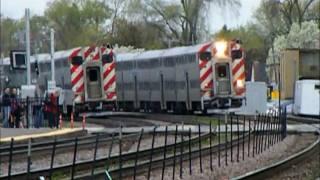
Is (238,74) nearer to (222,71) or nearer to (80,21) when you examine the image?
(222,71)

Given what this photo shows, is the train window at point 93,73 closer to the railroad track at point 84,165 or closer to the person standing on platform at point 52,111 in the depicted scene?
the person standing on platform at point 52,111

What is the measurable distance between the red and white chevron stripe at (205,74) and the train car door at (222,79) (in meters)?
0.43

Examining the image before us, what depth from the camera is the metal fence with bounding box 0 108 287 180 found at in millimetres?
15126

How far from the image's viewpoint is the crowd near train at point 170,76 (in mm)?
38156

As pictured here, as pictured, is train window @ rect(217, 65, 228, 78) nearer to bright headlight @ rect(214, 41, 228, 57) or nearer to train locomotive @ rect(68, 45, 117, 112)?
bright headlight @ rect(214, 41, 228, 57)

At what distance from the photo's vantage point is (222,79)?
131 ft

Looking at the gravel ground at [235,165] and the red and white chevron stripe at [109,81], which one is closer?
the gravel ground at [235,165]

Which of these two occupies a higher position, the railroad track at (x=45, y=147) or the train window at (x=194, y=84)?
the train window at (x=194, y=84)

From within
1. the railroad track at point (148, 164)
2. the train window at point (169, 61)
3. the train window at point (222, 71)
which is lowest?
the railroad track at point (148, 164)

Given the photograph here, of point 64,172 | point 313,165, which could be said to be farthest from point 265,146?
point 64,172

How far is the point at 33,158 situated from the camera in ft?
64.6

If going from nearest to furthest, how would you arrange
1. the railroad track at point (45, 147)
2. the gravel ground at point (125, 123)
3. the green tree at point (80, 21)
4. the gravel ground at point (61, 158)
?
the gravel ground at point (61, 158)
the railroad track at point (45, 147)
the green tree at point (80, 21)
the gravel ground at point (125, 123)

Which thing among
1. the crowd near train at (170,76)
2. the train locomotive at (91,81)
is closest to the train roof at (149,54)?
the crowd near train at (170,76)

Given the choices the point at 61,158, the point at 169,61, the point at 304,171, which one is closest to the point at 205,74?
the point at 169,61
